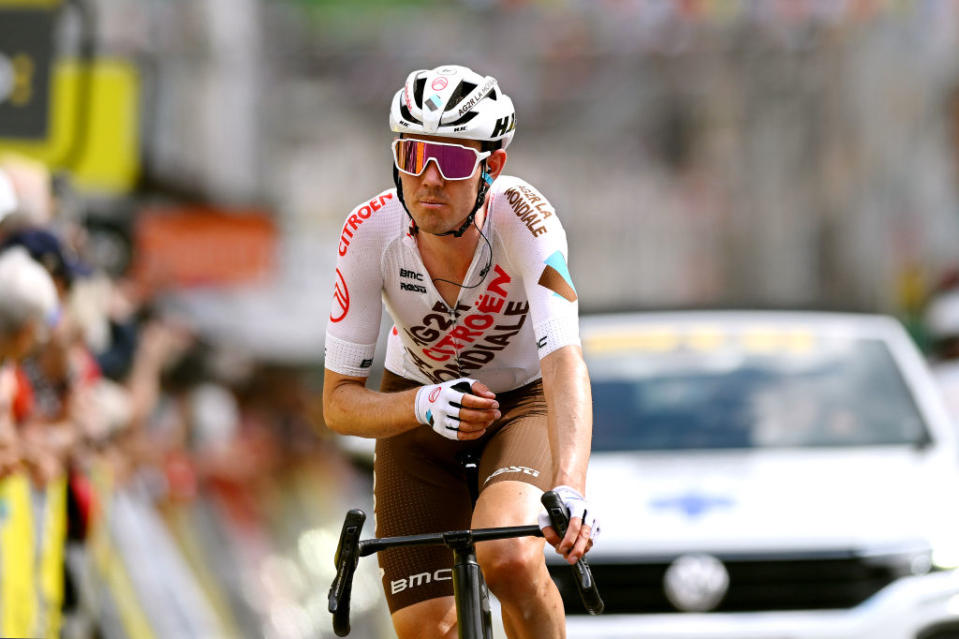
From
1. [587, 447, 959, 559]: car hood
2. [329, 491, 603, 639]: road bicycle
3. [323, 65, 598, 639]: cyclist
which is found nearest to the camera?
[329, 491, 603, 639]: road bicycle

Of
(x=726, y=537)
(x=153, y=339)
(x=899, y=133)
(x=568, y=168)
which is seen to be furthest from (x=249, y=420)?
(x=568, y=168)

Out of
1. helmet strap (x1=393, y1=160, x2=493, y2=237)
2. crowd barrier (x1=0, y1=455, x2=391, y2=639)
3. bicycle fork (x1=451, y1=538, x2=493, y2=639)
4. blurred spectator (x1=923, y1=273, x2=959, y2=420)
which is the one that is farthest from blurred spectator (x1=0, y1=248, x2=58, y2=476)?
blurred spectator (x1=923, y1=273, x2=959, y2=420)

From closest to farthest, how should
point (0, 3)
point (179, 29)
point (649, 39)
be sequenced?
point (0, 3) < point (179, 29) < point (649, 39)

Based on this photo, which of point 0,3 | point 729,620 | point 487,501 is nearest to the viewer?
A: point 487,501

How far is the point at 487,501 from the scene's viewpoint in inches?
181

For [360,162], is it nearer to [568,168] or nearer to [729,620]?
[568,168]

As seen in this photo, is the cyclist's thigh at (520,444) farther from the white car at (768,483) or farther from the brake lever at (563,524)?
the white car at (768,483)

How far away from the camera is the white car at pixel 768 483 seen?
6.44 metres

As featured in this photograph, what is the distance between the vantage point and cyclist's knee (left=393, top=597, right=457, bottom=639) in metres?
4.79

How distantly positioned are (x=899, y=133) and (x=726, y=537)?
107 feet

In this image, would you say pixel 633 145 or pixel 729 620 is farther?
pixel 633 145

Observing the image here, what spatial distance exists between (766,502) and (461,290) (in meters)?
2.31

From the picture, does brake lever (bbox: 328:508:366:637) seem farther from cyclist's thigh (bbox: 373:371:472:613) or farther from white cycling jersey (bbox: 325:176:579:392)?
white cycling jersey (bbox: 325:176:579:392)

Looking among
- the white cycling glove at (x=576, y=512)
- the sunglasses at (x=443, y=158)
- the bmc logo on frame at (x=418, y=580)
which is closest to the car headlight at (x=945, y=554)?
the bmc logo on frame at (x=418, y=580)
